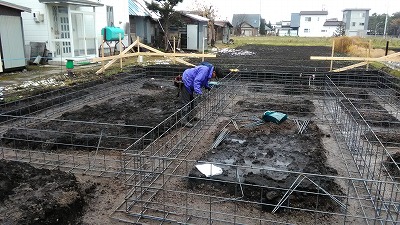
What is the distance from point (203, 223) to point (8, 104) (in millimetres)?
7038

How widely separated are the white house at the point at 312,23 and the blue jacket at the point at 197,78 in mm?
82752

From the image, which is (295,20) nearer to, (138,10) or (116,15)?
(138,10)

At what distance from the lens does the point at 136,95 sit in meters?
11.9

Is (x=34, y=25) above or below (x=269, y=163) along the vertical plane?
above

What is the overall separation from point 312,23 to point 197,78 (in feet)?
279

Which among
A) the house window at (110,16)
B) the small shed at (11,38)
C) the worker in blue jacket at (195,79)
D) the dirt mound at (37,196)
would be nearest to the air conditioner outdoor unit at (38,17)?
the small shed at (11,38)

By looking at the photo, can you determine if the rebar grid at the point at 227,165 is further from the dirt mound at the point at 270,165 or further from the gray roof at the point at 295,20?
the gray roof at the point at 295,20

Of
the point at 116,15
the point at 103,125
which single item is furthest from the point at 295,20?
the point at 103,125

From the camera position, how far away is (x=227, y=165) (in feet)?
15.0

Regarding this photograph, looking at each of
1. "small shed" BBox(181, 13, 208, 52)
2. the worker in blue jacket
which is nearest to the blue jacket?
the worker in blue jacket

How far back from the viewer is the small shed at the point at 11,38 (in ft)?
44.8

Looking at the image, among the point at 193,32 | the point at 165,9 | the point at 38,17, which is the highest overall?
the point at 165,9

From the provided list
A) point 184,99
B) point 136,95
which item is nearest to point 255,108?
point 184,99

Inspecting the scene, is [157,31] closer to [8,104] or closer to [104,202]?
[8,104]
